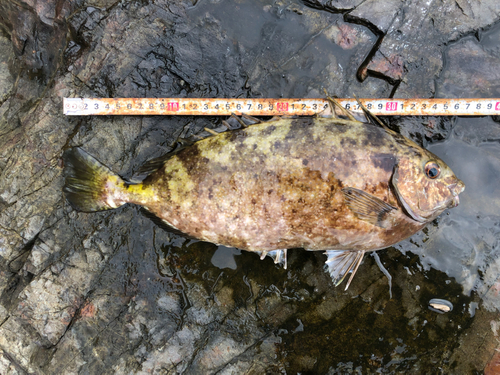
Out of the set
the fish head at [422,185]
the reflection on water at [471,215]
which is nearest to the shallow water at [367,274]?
the reflection on water at [471,215]

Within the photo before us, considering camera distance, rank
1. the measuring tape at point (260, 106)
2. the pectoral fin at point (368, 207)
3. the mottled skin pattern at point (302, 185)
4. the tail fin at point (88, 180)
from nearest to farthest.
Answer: the pectoral fin at point (368, 207) → the mottled skin pattern at point (302, 185) → the tail fin at point (88, 180) → the measuring tape at point (260, 106)

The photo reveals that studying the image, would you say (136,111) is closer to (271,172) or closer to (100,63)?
(100,63)

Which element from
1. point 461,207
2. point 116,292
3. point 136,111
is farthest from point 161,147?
point 461,207

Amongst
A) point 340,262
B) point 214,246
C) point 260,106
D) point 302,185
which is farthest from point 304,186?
point 214,246

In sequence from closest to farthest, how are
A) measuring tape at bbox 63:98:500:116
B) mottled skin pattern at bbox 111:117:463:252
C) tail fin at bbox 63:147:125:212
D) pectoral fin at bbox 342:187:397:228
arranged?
pectoral fin at bbox 342:187:397:228 < mottled skin pattern at bbox 111:117:463:252 < tail fin at bbox 63:147:125:212 < measuring tape at bbox 63:98:500:116

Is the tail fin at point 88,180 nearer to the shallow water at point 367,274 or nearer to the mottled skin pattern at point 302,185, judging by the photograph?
the mottled skin pattern at point 302,185

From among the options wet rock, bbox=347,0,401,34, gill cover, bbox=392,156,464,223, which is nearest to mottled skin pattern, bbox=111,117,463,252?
gill cover, bbox=392,156,464,223

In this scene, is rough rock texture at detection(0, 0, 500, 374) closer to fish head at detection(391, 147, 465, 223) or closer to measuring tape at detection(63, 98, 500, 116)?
measuring tape at detection(63, 98, 500, 116)
